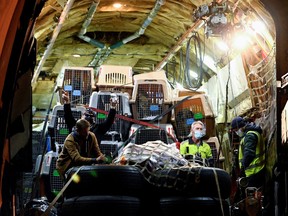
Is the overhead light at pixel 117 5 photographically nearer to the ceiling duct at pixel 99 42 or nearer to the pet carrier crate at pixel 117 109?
the ceiling duct at pixel 99 42

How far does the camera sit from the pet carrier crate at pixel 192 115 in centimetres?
1295

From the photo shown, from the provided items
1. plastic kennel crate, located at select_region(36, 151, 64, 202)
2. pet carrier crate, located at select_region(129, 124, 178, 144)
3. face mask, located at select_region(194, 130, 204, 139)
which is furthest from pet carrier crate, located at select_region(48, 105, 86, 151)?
face mask, located at select_region(194, 130, 204, 139)

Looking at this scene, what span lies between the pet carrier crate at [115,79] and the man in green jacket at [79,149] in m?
5.17

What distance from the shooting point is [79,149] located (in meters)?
8.60

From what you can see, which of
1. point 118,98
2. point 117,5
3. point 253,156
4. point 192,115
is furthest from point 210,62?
point 253,156

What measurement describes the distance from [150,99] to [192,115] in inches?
40.6

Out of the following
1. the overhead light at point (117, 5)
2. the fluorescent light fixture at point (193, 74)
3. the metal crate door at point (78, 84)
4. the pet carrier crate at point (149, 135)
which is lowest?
the pet carrier crate at point (149, 135)

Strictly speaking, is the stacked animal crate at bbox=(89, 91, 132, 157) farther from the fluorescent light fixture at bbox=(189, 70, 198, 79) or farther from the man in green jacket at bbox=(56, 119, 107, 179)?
the fluorescent light fixture at bbox=(189, 70, 198, 79)

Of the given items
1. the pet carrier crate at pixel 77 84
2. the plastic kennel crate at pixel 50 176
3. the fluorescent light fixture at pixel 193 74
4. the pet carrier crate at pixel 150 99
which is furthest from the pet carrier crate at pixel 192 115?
the fluorescent light fixture at pixel 193 74

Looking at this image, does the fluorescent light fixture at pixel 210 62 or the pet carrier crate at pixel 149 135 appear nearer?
the pet carrier crate at pixel 149 135

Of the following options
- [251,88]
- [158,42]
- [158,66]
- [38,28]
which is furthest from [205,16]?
[158,66]

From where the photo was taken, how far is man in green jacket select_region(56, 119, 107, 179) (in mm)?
8352

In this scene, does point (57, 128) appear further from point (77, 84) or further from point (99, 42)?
point (99, 42)

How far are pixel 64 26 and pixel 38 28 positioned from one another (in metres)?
1.72
